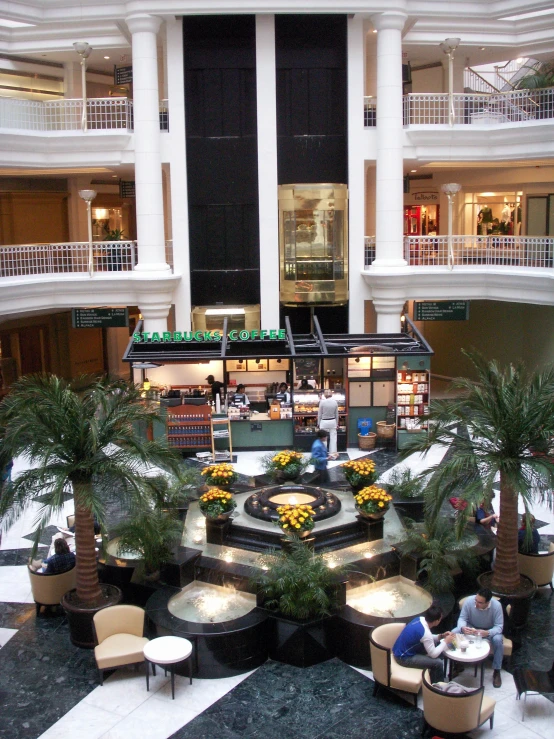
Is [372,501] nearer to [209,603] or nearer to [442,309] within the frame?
[209,603]

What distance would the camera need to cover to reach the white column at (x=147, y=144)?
74.5 ft

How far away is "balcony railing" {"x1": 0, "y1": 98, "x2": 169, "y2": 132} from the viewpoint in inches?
933

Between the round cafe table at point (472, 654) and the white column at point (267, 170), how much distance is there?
15114mm

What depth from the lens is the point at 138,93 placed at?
23.0 meters

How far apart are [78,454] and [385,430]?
1095 cm

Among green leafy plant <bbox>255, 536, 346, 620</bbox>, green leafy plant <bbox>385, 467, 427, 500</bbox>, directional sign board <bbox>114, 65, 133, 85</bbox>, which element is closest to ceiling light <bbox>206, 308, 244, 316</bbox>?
directional sign board <bbox>114, 65, 133, 85</bbox>

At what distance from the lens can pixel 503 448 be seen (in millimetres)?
11609

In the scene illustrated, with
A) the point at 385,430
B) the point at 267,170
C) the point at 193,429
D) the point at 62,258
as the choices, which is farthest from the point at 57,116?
the point at 385,430

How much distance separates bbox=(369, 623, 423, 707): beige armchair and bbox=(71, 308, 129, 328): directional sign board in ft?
50.4

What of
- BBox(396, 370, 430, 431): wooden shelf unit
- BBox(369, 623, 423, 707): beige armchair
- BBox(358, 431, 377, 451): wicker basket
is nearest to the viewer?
BBox(369, 623, 423, 707): beige armchair

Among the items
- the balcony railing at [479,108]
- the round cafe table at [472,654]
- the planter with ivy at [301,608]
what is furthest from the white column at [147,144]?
the round cafe table at [472,654]

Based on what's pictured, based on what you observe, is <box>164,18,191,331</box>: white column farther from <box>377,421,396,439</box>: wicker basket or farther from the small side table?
the small side table

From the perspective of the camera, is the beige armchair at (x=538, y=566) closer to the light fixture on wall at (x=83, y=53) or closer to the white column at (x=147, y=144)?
the white column at (x=147, y=144)

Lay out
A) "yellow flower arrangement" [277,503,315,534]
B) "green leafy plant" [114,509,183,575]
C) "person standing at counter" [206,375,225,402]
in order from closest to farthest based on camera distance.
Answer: "green leafy plant" [114,509,183,575] → "yellow flower arrangement" [277,503,315,534] → "person standing at counter" [206,375,225,402]
